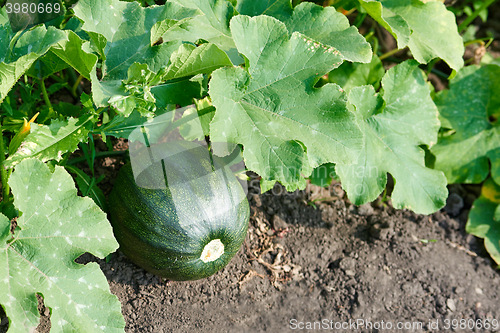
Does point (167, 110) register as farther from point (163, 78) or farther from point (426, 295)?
point (426, 295)

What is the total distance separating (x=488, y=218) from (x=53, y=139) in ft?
10.3

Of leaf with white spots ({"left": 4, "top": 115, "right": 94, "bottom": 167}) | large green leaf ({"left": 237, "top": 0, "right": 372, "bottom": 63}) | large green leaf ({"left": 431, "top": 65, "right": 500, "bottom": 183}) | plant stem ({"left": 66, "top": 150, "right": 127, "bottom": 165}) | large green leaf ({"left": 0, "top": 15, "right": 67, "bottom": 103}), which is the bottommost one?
large green leaf ({"left": 431, "top": 65, "right": 500, "bottom": 183})

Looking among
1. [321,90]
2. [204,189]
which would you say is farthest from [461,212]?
[204,189]

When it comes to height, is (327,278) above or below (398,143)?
below

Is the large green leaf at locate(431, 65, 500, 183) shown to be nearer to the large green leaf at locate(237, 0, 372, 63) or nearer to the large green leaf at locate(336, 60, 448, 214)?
the large green leaf at locate(336, 60, 448, 214)

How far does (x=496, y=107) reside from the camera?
3.19 m

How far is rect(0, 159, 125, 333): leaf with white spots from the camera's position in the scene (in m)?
1.63

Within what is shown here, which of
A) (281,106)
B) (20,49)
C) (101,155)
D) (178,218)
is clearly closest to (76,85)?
(101,155)

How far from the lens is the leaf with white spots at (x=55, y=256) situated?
1635mm

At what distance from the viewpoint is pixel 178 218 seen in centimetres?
212

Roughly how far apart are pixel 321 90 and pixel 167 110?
902mm

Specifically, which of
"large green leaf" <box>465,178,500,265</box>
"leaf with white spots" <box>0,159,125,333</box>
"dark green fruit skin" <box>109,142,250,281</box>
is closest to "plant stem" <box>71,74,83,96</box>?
"dark green fruit skin" <box>109,142,250,281</box>

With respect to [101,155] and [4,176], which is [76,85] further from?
[4,176]

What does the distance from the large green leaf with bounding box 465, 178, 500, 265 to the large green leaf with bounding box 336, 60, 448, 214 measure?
0.81 meters
